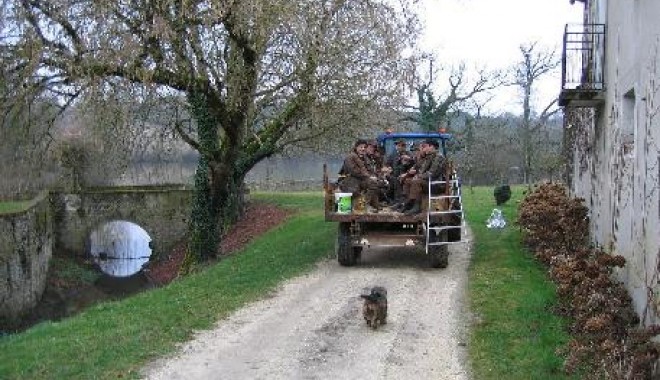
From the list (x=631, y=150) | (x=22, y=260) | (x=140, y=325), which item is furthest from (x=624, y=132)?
(x=22, y=260)

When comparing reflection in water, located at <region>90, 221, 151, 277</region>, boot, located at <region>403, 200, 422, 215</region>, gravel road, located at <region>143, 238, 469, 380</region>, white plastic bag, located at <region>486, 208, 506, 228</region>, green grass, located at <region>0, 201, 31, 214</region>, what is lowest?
reflection in water, located at <region>90, 221, 151, 277</region>

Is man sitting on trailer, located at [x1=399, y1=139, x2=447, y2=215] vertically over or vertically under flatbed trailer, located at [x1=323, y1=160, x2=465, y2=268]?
over

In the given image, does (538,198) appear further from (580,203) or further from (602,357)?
(602,357)

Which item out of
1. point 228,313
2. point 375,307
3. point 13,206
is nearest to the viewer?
point 375,307

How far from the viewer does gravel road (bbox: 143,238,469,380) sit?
28.1 ft

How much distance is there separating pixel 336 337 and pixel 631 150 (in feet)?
15.5

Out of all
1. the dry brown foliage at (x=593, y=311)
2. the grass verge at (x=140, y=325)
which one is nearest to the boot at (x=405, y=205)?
the grass verge at (x=140, y=325)

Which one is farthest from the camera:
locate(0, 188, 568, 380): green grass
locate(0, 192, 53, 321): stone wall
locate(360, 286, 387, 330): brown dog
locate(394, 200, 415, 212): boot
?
locate(0, 192, 53, 321): stone wall

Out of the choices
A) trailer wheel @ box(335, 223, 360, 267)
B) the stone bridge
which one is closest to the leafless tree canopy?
trailer wheel @ box(335, 223, 360, 267)

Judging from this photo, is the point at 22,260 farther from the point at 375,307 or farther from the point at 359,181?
the point at 375,307

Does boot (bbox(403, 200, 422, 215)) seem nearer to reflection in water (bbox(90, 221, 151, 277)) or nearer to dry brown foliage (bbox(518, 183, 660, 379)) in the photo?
dry brown foliage (bbox(518, 183, 660, 379))

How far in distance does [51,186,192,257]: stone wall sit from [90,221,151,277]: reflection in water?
568mm

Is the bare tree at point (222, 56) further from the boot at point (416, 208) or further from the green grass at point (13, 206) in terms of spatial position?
the green grass at point (13, 206)

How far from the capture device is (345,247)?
48.6ft
